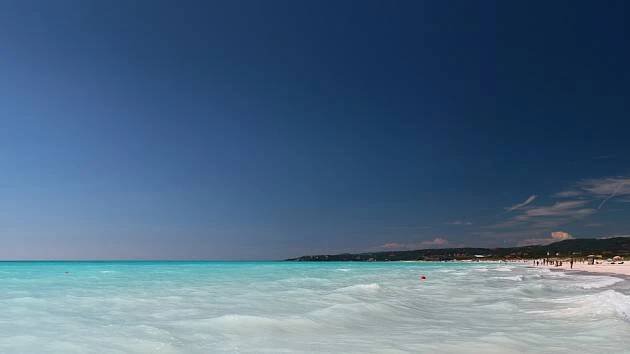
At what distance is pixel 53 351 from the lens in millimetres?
11727

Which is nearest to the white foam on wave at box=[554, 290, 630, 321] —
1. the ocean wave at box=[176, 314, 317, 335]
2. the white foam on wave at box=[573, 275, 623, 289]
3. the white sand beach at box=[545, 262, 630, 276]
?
the ocean wave at box=[176, 314, 317, 335]

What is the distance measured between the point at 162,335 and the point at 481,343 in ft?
29.1

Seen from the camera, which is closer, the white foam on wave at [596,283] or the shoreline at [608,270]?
the white foam on wave at [596,283]

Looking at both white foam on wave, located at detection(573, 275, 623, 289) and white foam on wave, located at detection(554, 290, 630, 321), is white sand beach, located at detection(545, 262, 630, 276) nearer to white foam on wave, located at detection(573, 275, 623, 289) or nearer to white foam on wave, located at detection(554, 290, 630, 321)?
white foam on wave, located at detection(573, 275, 623, 289)

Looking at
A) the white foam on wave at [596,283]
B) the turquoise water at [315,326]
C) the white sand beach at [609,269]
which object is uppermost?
the turquoise water at [315,326]

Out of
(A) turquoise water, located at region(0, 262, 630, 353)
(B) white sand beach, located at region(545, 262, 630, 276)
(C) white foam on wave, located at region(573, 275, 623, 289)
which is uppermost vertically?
(A) turquoise water, located at region(0, 262, 630, 353)

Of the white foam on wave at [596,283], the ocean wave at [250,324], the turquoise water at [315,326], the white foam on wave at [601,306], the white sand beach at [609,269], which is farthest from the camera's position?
the white sand beach at [609,269]

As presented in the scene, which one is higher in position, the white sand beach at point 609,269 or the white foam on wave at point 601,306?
the white foam on wave at point 601,306

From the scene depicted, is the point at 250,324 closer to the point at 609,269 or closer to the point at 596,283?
the point at 596,283

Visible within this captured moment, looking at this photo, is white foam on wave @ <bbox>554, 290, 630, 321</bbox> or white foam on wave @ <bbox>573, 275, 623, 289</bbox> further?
white foam on wave @ <bbox>573, 275, 623, 289</bbox>

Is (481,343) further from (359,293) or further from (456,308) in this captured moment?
(359,293)

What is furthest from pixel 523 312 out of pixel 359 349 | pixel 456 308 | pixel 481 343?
pixel 359 349

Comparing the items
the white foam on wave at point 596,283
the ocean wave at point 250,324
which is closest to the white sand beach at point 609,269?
the white foam on wave at point 596,283

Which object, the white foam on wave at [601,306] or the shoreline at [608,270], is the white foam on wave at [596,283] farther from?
the white foam on wave at [601,306]
